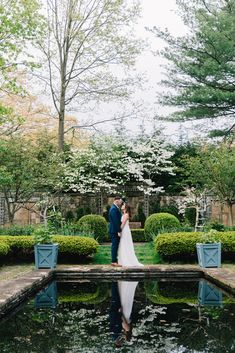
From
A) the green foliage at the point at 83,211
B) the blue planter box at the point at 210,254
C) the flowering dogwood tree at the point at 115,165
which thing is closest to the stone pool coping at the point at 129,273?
the blue planter box at the point at 210,254

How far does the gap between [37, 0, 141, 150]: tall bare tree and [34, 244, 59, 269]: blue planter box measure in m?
10.2

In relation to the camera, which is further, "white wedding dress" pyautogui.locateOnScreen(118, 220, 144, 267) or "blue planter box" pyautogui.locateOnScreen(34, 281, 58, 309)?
"white wedding dress" pyautogui.locateOnScreen(118, 220, 144, 267)

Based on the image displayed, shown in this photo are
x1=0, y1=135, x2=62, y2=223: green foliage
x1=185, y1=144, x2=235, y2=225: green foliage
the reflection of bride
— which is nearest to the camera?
the reflection of bride

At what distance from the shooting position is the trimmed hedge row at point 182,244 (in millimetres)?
9930

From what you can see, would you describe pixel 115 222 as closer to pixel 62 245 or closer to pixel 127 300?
pixel 62 245

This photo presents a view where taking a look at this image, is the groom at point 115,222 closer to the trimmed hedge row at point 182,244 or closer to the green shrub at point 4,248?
the trimmed hedge row at point 182,244

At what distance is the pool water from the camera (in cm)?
424

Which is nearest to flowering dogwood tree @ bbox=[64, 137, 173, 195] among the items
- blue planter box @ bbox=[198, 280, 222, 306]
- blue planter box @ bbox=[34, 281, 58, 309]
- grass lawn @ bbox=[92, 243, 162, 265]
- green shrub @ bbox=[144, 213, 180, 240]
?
green shrub @ bbox=[144, 213, 180, 240]

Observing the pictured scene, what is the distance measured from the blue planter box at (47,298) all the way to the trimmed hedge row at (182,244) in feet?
9.85

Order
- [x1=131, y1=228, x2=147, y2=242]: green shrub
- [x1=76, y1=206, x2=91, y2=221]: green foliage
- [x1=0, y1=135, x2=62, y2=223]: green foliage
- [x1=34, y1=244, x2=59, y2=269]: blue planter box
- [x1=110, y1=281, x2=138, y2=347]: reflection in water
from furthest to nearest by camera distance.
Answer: [x1=76, y1=206, x2=91, y2=221]: green foliage
[x1=131, y1=228, x2=147, y2=242]: green shrub
[x1=0, y1=135, x2=62, y2=223]: green foliage
[x1=34, y1=244, x2=59, y2=269]: blue planter box
[x1=110, y1=281, x2=138, y2=347]: reflection in water

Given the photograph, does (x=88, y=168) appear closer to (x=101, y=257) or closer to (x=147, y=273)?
(x=101, y=257)

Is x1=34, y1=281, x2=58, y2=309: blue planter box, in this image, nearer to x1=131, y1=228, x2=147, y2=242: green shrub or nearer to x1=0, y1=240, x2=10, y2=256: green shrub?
x1=0, y1=240, x2=10, y2=256: green shrub

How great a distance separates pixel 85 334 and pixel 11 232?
7273 mm

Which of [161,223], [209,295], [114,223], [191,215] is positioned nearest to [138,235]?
[191,215]
